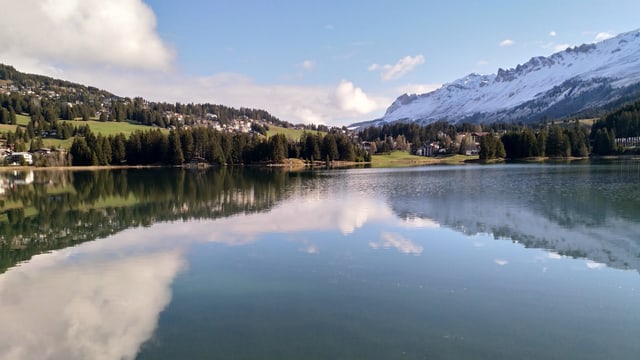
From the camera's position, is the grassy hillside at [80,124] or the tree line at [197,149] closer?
the tree line at [197,149]

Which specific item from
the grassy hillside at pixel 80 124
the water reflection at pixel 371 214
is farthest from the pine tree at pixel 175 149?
the water reflection at pixel 371 214

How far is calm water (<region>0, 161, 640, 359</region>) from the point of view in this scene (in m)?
11.3

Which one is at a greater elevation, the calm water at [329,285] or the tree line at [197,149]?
the tree line at [197,149]

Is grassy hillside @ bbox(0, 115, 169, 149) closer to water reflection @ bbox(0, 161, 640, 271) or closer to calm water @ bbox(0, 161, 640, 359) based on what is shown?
water reflection @ bbox(0, 161, 640, 271)

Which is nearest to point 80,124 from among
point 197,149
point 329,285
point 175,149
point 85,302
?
point 197,149

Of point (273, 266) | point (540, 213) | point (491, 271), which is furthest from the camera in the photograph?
point (540, 213)

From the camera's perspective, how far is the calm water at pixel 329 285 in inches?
444

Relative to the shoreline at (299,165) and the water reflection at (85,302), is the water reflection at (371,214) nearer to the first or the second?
the water reflection at (85,302)

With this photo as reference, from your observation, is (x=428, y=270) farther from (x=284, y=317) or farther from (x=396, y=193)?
(x=396, y=193)

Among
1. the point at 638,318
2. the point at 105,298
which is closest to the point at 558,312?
the point at 638,318

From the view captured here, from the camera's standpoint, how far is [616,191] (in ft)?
136

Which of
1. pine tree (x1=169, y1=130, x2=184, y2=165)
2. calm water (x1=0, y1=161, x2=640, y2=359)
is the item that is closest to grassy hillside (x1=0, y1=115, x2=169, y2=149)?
pine tree (x1=169, y1=130, x2=184, y2=165)

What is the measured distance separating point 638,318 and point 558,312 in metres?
1.96

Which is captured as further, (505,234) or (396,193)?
(396,193)
